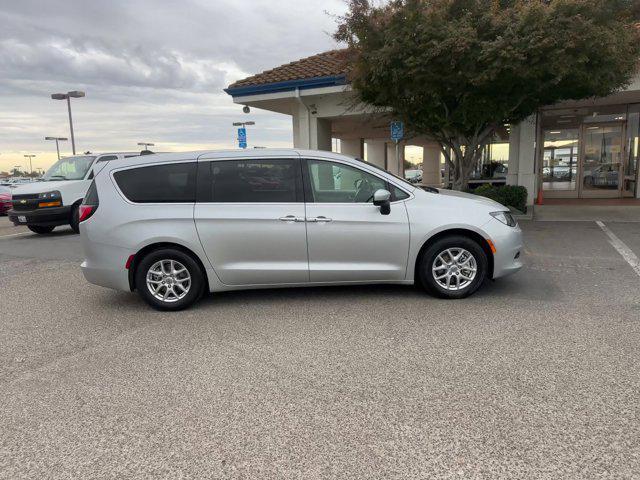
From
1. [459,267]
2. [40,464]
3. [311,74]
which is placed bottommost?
[40,464]

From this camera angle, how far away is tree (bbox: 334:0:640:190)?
8.08 metres

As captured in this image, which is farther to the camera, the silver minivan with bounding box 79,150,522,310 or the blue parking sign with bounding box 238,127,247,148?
the blue parking sign with bounding box 238,127,247,148

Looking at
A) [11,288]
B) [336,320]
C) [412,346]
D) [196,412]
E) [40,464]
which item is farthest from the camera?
[11,288]

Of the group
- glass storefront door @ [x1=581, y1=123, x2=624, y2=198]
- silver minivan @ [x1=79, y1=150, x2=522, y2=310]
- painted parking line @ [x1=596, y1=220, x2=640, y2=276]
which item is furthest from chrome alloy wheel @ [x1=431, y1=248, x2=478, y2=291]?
glass storefront door @ [x1=581, y1=123, x2=624, y2=198]

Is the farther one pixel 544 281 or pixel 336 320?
pixel 544 281

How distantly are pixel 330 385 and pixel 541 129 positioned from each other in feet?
48.4

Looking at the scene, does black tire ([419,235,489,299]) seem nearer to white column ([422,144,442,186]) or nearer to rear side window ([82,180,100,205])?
rear side window ([82,180,100,205])

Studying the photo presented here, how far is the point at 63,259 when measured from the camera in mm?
8578

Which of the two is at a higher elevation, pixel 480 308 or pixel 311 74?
pixel 311 74

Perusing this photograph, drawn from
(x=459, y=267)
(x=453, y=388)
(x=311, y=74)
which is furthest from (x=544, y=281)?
(x=311, y=74)

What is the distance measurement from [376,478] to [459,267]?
3.18 metres

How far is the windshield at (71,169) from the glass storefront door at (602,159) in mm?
15000

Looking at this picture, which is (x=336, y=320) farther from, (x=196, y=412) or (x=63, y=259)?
(x=63, y=259)

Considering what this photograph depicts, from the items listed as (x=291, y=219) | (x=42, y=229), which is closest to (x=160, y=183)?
(x=291, y=219)
